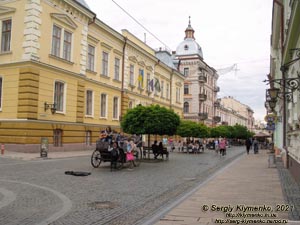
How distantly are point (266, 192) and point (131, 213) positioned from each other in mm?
4611

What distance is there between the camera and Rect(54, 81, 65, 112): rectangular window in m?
27.3

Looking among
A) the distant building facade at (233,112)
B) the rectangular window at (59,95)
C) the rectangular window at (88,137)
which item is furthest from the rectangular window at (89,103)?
the distant building facade at (233,112)

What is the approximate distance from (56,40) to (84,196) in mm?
19959

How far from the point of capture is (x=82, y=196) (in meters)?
9.57

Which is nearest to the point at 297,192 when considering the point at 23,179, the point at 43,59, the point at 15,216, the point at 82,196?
the point at 82,196

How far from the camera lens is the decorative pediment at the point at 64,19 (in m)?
26.7

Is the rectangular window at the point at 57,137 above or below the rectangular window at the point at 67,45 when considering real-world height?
below

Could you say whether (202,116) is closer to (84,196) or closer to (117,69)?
(117,69)

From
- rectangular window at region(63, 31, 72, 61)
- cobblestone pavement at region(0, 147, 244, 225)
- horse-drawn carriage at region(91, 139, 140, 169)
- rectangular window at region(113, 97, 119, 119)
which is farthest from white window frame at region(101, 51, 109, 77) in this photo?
cobblestone pavement at region(0, 147, 244, 225)

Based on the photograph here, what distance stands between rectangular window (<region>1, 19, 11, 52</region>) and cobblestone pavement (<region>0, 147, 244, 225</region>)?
13.7 meters

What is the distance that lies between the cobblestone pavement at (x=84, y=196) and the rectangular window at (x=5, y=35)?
44.9 ft

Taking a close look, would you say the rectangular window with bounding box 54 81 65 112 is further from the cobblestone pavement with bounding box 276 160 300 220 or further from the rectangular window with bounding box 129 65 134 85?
the cobblestone pavement with bounding box 276 160 300 220

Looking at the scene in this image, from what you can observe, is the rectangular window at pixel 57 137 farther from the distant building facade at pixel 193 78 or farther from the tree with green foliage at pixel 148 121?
the distant building facade at pixel 193 78

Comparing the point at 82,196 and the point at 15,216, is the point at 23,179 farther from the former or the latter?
the point at 15,216
